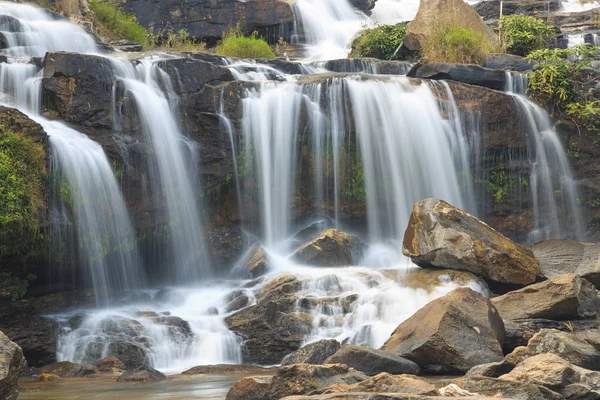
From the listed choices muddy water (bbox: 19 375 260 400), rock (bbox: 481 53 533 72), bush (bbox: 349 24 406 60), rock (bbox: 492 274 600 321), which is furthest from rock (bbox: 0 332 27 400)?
bush (bbox: 349 24 406 60)

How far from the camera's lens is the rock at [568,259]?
12.0 metres

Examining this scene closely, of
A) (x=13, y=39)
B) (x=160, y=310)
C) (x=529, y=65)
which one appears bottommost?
(x=160, y=310)

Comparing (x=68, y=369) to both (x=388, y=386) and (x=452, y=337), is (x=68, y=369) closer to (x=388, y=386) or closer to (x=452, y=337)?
(x=452, y=337)

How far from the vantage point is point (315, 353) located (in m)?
8.83

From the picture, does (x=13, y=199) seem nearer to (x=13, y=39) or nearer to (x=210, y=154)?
(x=210, y=154)

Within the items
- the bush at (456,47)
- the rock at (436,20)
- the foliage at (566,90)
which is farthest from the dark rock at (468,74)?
the rock at (436,20)

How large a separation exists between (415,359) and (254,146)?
6.88m

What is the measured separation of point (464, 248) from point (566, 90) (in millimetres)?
6424

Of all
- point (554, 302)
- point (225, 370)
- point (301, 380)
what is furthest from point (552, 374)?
point (225, 370)

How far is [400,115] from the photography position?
15.2m

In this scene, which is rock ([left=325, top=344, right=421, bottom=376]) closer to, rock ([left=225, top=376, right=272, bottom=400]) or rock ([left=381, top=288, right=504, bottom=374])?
rock ([left=381, top=288, right=504, bottom=374])

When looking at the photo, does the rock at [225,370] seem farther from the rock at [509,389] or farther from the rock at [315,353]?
the rock at [509,389]

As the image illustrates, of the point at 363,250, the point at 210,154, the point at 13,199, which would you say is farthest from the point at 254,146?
the point at 13,199

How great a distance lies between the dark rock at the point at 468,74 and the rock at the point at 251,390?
11.1 m
